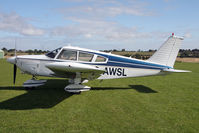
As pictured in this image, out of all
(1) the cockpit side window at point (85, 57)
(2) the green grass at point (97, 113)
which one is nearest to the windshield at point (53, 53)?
(1) the cockpit side window at point (85, 57)

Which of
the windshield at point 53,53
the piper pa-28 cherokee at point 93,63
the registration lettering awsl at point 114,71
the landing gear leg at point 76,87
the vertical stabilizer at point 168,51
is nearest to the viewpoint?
the landing gear leg at point 76,87

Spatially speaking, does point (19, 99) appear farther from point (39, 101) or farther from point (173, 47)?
point (173, 47)

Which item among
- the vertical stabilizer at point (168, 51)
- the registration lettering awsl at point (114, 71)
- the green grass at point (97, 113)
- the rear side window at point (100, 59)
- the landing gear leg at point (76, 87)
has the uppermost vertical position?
the vertical stabilizer at point (168, 51)

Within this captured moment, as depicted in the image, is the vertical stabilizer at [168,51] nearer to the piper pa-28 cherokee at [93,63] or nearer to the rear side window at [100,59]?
the piper pa-28 cherokee at [93,63]

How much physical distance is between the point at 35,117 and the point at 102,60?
4071 millimetres

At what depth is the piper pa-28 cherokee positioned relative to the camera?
280 inches

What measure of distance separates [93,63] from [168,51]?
409 cm

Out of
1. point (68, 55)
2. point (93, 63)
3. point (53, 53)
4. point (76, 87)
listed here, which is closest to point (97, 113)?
point (76, 87)

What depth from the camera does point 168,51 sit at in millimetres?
8055

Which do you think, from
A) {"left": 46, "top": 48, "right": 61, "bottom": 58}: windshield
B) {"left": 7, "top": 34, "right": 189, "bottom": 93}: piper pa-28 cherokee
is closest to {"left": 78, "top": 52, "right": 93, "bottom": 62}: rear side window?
{"left": 7, "top": 34, "right": 189, "bottom": 93}: piper pa-28 cherokee

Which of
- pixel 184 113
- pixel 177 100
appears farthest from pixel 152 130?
pixel 177 100

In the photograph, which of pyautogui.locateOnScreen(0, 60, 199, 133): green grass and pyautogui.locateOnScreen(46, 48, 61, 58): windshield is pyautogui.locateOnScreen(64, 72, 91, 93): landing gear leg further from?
pyautogui.locateOnScreen(46, 48, 61, 58): windshield

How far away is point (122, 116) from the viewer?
15.5 ft

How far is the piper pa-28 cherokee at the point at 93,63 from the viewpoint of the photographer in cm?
712
